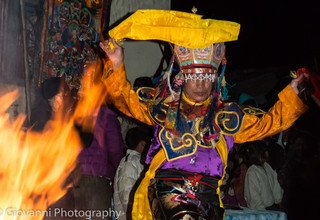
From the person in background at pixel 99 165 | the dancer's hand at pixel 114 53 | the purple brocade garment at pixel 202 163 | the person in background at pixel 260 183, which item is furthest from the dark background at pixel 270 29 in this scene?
the dancer's hand at pixel 114 53

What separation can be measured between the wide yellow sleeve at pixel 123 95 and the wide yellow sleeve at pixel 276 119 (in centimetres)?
82

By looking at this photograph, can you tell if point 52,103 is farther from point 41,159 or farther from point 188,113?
point 188,113

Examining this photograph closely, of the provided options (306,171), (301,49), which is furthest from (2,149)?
(301,49)

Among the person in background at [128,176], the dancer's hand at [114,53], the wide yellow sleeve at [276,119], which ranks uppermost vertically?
the dancer's hand at [114,53]

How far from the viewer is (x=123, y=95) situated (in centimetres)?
360

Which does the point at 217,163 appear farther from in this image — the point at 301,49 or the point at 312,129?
the point at 301,49

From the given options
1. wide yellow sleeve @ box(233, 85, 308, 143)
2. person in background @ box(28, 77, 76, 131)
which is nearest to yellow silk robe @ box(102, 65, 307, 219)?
wide yellow sleeve @ box(233, 85, 308, 143)

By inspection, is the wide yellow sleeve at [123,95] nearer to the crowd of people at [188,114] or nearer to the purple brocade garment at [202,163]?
the crowd of people at [188,114]

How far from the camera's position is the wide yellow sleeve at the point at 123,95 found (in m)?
3.52

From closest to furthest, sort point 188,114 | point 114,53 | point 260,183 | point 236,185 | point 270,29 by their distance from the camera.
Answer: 1. point 114,53
2. point 188,114
3. point 260,183
4. point 236,185
5. point 270,29

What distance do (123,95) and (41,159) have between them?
1570 millimetres

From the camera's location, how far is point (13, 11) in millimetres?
5066

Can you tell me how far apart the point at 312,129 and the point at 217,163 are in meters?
5.26

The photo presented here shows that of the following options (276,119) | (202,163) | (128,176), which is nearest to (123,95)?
(202,163)
